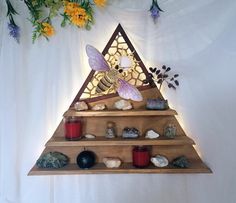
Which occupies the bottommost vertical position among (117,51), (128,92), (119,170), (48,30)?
(119,170)

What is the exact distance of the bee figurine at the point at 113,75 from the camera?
1.23 m

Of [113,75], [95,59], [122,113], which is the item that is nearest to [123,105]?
[122,113]

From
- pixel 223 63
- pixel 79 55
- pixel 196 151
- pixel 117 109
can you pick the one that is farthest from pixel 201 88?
pixel 79 55

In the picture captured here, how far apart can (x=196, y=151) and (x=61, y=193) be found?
2.56 ft

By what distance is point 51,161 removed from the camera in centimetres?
127

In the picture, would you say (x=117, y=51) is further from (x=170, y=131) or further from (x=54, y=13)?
(x=170, y=131)

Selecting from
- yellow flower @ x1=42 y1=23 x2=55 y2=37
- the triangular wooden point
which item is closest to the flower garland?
yellow flower @ x1=42 y1=23 x2=55 y2=37

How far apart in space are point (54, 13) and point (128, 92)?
576 millimetres

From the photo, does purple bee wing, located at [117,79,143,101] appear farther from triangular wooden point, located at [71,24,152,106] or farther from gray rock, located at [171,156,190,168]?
gray rock, located at [171,156,190,168]

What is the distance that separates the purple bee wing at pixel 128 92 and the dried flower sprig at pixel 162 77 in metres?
0.10

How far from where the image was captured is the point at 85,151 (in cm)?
130

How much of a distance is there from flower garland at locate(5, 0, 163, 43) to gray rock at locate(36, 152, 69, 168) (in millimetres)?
626

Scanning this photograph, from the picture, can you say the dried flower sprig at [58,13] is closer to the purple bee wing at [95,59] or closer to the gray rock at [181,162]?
the purple bee wing at [95,59]

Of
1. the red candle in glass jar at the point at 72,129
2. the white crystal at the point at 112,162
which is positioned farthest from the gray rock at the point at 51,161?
the white crystal at the point at 112,162
